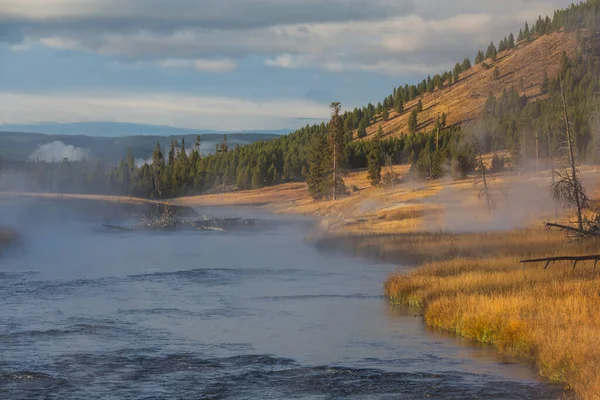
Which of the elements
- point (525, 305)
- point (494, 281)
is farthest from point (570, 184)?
point (525, 305)

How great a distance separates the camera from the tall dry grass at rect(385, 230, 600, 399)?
782 inches

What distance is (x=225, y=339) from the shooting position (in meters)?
25.5

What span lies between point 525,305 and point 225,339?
28.0 ft

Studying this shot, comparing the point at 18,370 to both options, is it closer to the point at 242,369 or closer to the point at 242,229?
the point at 242,369

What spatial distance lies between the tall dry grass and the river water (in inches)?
25.7

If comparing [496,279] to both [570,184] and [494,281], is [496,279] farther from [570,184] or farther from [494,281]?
[570,184]

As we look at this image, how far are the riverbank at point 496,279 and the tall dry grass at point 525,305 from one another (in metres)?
0.03

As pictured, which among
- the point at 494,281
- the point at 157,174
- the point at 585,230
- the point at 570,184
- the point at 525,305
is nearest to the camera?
the point at 525,305

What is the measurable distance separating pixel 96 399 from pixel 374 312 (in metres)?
13.6

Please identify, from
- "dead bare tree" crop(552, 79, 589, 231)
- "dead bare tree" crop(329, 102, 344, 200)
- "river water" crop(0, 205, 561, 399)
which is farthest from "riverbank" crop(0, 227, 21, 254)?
"dead bare tree" crop(329, 102, 344, 200)

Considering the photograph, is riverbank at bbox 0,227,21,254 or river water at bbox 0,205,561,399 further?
riverbank at bbox 0,227,21,254

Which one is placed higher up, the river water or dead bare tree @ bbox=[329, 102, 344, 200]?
dead bare tree @ bbox=[329, 102, 344, 200]

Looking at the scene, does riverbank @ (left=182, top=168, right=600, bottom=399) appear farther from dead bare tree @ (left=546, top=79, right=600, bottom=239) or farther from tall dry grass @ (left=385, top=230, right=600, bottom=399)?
dead bare tree @ (left=546, top=79, right=600, bottom=239)

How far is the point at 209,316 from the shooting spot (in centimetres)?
2964
